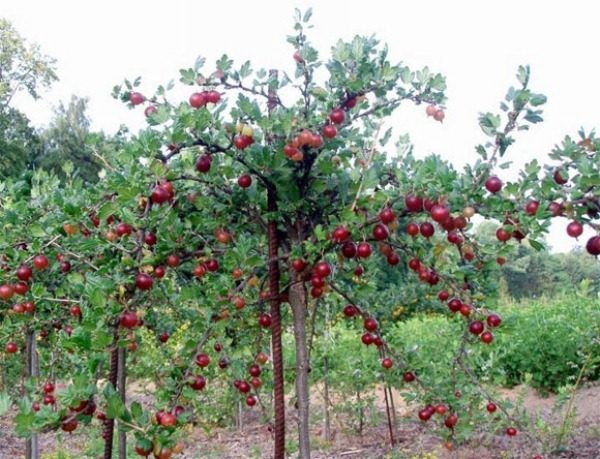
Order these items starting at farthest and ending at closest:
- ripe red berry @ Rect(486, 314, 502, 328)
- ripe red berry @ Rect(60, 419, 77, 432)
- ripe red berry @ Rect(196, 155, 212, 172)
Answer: ripe red berry @ Rect(486, 314, 502, 328) < ripe red berry @ Rect(196, 155, 212, 172) < ripe red berry @ Rect(60, 419, 77, 432)

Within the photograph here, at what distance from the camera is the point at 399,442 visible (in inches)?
241

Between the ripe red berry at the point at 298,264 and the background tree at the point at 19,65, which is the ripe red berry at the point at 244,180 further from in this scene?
the background tree at the point at 19,65

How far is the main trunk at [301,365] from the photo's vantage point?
7.48 feet

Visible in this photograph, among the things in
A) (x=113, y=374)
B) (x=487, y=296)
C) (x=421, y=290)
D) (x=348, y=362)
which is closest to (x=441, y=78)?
(x=487, y=296)

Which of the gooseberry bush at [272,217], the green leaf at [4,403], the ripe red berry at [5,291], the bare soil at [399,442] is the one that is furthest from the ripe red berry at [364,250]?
the bare soil at [399,442]

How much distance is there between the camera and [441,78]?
2.00 meters

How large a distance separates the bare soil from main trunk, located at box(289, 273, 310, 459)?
239 cm

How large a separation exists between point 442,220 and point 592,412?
19.7 ft

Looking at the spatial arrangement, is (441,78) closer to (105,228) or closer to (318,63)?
(318,63)

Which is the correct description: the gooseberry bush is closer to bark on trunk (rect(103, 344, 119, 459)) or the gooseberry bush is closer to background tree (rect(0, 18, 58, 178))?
bark on trunk (rect(103, 344, 119, 459))

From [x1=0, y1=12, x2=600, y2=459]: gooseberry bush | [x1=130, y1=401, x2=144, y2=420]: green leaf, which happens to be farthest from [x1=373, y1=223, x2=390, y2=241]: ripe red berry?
[x1=130, y1=401, x2=144, y2=420]: green leaf

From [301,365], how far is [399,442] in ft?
13.6

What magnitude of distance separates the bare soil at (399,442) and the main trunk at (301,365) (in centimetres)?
239

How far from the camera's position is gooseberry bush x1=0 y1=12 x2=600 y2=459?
1.81 meters
